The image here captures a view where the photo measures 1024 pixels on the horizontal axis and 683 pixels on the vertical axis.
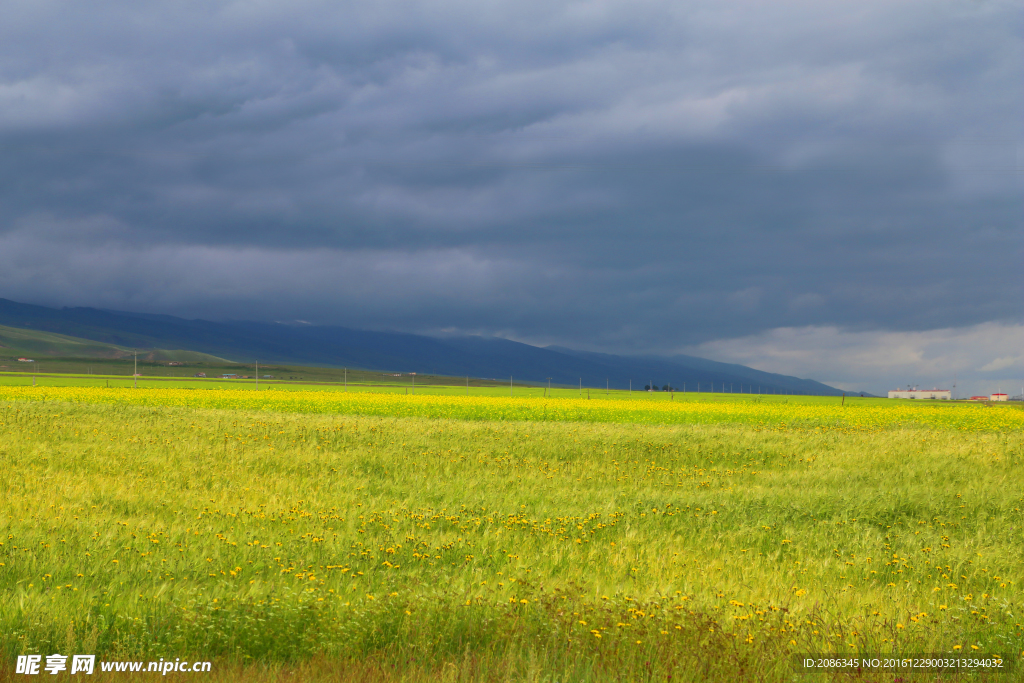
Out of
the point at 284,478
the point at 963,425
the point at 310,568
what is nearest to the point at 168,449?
the point at 284,478

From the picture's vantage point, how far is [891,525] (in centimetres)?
1609

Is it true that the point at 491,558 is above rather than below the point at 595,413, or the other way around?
above

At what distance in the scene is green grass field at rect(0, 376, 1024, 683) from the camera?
7.80 meters

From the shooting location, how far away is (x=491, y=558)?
11.3 m

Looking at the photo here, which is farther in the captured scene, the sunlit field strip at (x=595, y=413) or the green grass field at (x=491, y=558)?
the sunlit field strip at (x=595, y=413)

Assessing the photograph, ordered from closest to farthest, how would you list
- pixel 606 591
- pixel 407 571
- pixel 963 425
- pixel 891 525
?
pixel 606 591
pixel 407 571
pixel 891 525
pixel 963 425

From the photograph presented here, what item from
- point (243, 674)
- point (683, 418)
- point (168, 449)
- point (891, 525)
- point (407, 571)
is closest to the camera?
point (243, 674)

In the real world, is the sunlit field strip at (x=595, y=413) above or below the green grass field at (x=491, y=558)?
below

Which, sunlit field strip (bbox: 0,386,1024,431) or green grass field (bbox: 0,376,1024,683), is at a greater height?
green grass field (bbox: 0,376,1024,683)

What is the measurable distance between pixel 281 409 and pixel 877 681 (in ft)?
163

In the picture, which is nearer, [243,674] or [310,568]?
[243,674]

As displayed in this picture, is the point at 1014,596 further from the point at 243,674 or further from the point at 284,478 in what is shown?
the point at 284,478

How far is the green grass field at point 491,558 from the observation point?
7801 millimetres

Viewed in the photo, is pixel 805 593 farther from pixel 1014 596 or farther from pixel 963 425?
pixel 963 425
